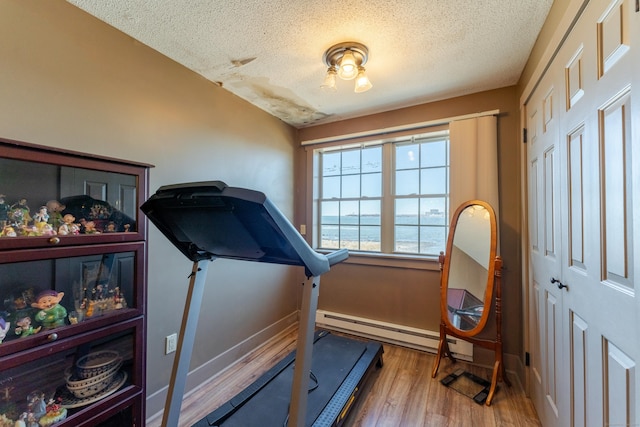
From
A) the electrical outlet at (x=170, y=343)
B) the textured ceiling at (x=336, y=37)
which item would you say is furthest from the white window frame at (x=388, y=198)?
the electrical outlet at (x=170, y=343)

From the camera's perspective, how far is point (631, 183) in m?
0.81

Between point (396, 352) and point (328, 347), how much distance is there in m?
0.72

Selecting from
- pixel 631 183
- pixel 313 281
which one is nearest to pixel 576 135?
pixel 631 183

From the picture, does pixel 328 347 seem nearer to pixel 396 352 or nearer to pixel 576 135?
pixel 396 352

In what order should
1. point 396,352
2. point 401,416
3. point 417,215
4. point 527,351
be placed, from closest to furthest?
point 401,416 → point 527,351 → point 396,352 → point 417,215

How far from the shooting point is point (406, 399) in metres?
1.89

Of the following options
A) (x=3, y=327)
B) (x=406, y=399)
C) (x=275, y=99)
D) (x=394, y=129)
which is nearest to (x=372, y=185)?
(x=394, y=129)

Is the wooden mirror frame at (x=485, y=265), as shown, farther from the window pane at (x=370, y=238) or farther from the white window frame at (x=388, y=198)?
the window pane at (x=370, y=238)

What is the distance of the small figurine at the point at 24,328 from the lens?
3.40 feet

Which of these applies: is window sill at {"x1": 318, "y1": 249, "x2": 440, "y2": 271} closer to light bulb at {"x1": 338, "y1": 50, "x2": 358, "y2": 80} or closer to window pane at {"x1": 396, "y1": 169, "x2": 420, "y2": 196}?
window pane at {"x1": 396, "y1": 169, "x2": 420, "y2": 196}

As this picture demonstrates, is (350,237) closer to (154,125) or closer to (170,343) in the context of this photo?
(170,343)

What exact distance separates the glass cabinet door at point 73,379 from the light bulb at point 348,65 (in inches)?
76.6

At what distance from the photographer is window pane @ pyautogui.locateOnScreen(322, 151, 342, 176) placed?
3.24 m

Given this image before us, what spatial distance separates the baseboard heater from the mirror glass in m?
0.32
